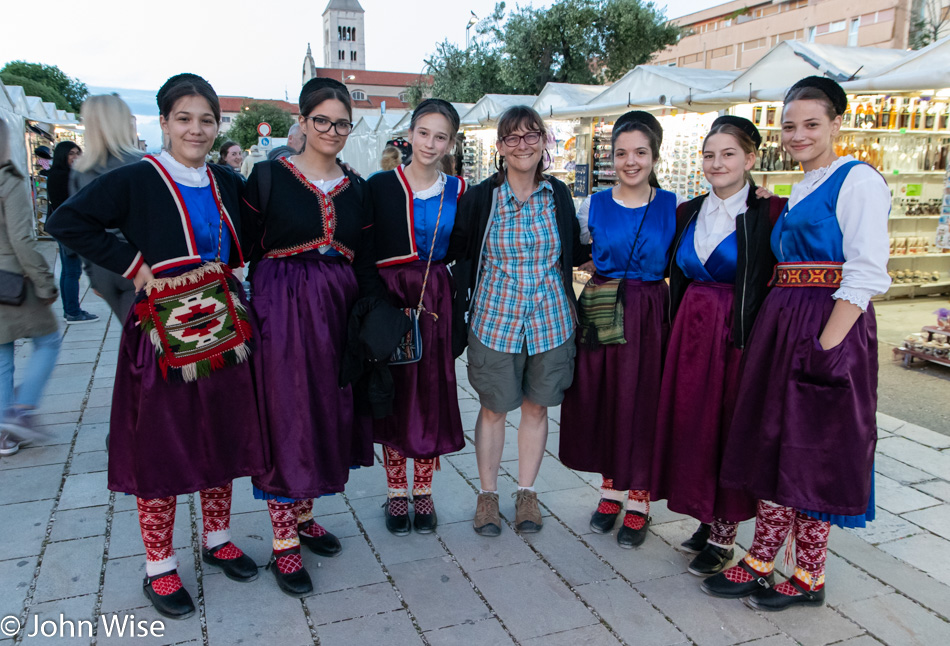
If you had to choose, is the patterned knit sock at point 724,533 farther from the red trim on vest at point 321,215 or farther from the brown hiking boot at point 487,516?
the red trim on vest at point 321,215

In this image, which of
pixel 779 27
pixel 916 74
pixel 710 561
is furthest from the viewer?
pixel 779 27

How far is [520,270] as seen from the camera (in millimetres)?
2764

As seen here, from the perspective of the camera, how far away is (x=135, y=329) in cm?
225

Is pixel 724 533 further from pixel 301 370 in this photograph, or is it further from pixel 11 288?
pixel 11 288

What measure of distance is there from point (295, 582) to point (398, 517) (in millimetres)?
608

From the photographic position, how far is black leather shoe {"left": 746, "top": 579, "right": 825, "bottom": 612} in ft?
8.02

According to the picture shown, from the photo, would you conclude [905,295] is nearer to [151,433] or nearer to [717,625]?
[717,625]

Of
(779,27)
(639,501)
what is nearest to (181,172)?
(639,501)

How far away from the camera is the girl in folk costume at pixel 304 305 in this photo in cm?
241

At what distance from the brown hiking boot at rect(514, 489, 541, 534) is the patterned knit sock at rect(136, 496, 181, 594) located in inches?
55.5

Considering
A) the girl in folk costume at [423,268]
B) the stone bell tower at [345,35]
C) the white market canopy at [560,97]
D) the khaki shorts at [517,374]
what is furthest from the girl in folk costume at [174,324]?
the stone bell tower at [345,35]

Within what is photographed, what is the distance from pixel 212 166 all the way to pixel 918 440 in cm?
423

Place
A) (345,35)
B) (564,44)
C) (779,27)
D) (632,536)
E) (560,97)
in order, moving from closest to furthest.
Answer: (632,536)
(560,97)
(564,44)
(779,27)
(345,35)

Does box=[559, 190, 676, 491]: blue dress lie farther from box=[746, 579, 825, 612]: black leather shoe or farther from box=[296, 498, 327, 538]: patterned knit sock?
box=[296, 498, 327, 538]: patterned knit sock
